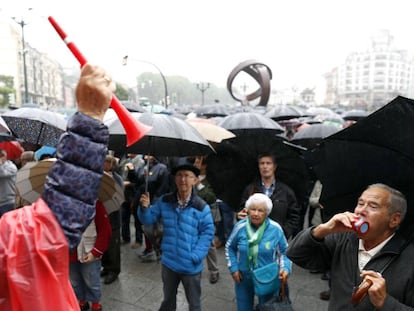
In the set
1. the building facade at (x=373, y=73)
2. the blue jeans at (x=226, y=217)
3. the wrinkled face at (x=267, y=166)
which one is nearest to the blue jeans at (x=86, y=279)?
the wrinkled face at (x=267, y=166)

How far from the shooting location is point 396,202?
6.27 ft

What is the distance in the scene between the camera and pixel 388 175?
6.57 feet

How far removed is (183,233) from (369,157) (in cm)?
190

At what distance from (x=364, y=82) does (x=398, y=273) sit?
129 meters

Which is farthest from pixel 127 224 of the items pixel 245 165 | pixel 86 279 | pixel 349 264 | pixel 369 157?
pixel 369 157

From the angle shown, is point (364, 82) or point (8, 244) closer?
point (8, 244)

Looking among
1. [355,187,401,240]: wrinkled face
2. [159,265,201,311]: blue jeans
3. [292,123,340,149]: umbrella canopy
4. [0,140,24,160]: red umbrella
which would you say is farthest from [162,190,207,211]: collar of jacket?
[292,123,340,149]: umbrella canopy

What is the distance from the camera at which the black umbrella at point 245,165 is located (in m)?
3.83

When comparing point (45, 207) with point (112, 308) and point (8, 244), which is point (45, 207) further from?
point (112, 308)

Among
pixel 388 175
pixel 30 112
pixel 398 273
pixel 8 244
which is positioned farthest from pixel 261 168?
pixel 8 244

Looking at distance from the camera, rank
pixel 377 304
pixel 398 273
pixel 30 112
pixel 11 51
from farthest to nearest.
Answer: pixel 11 51 → pixel 30 112 → pixel 398 273 → pixel 377 304

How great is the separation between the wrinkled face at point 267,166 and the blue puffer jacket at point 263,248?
2.04 feet

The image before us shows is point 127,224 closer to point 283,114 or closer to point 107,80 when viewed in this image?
point 107,80

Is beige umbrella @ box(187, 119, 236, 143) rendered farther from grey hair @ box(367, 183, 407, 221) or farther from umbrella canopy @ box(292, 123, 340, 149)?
grey hair @ box(367, 183, 407, 221)
